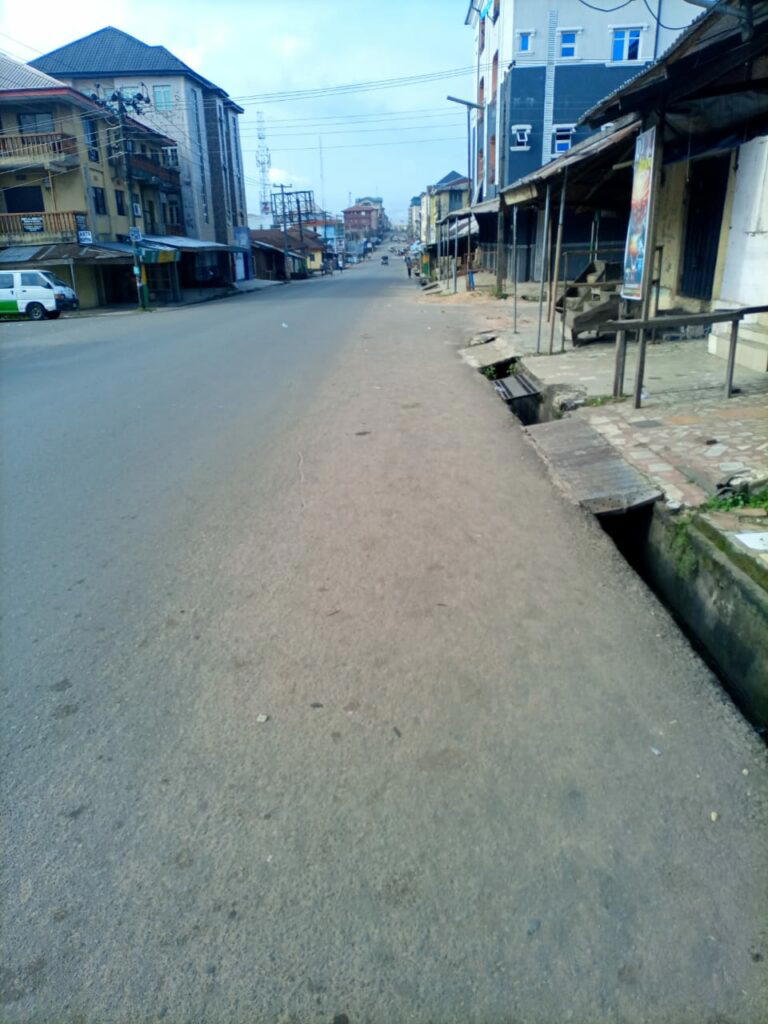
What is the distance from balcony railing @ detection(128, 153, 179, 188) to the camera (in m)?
37.2

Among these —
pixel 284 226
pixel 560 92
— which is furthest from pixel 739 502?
pixel 284 226

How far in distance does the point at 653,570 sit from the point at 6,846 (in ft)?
13.7

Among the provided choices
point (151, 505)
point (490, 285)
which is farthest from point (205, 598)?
point (490, 285)

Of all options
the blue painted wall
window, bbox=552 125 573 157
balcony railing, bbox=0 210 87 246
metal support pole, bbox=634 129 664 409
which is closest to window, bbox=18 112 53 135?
balcony railing, bbox=0 210 87 246

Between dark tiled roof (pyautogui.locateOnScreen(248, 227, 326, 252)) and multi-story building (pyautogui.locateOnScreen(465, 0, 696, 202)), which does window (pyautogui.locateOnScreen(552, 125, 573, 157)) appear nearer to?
multi-story building (pyautogui.locateOnScreen(465, 0, 696, 202))

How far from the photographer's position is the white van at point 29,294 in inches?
1002

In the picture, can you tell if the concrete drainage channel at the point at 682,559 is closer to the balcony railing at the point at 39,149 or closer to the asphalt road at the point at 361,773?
the asphalt road at the point at 361,773

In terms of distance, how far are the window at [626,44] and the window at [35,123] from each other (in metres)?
26.7

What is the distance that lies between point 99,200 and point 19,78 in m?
5.92

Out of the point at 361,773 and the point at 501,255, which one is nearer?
the point at 361,773

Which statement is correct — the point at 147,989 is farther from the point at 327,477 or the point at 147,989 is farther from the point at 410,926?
the point at 327,477

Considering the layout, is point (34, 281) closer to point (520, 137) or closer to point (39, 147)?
point (39, 147)

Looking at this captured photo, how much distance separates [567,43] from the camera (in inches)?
1298

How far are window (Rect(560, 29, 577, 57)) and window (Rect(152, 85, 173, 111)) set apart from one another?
2623cm
